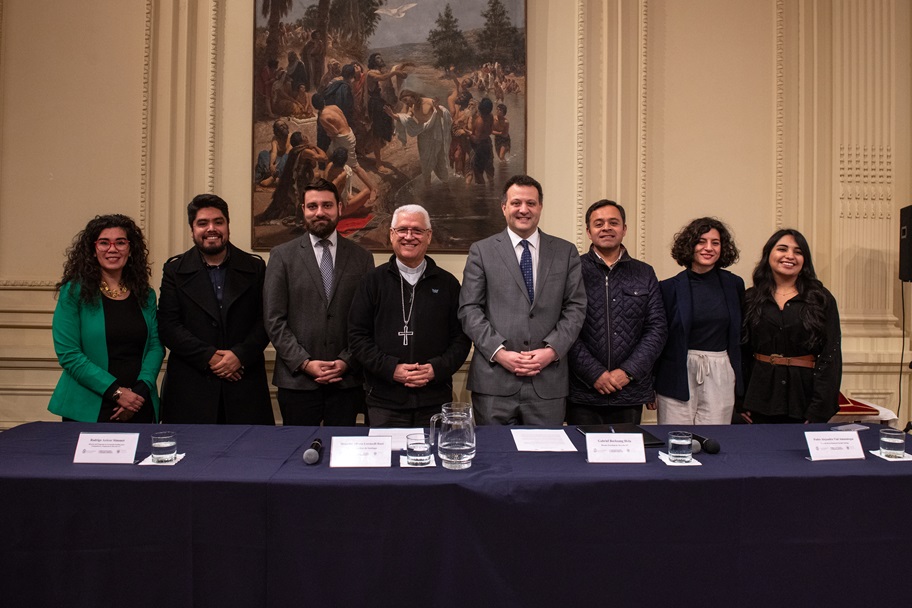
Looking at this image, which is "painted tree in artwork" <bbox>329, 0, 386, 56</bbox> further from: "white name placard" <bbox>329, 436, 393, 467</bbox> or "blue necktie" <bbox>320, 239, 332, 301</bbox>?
"white name placard" <bbox>329, 436, 393, 467</bbox>

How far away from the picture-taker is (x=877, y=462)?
6.83 ft

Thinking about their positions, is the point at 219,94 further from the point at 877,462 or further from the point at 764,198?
the point at 877,462

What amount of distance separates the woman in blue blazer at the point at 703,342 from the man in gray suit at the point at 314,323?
1646mm

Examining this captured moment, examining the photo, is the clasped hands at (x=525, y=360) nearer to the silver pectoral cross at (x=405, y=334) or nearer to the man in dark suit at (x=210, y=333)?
the silver pectoral cross at (x=405, y=334)

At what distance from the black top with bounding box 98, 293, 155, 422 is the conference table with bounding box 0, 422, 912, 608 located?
1223mm

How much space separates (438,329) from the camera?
313cm

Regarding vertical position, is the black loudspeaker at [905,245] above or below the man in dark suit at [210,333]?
above

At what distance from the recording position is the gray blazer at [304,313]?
329 cm

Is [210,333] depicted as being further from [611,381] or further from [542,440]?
[611,381]

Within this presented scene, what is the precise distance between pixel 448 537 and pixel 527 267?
5.35 feet

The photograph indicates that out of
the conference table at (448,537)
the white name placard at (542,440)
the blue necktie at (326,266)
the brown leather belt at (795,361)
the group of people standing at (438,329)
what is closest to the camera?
the conference table at (448,537)

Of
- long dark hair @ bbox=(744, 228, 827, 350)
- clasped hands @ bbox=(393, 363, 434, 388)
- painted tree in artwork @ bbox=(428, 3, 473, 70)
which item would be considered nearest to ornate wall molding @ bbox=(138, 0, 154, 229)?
painted tree in artwork @ bbox=(428, 3, 473, 70)

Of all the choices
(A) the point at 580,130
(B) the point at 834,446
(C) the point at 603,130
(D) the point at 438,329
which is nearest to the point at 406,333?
(D) the point at 438,329

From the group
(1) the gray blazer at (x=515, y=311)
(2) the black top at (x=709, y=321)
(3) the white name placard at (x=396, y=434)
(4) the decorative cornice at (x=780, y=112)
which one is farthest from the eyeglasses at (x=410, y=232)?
(4) the decorative cornice at (x=780, y=112)
